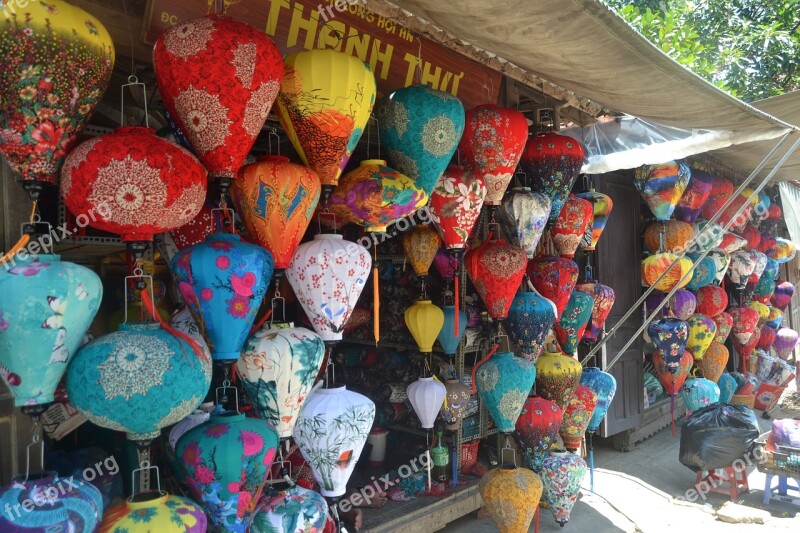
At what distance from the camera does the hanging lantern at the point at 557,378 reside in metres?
3.00

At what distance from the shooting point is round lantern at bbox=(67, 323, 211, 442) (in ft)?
4.05

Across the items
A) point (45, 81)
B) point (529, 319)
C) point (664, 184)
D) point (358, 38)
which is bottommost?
point (529, 319)

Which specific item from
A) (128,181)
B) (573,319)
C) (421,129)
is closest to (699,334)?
(573,319)


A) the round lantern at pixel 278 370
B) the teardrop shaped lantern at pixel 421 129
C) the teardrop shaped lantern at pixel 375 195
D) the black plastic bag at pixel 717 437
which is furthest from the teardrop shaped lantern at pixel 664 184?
the round lantern at pixel 278 370

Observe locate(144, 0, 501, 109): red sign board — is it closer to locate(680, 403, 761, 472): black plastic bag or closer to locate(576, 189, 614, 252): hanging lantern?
locate(576, 189, 614, 252): hanging lantern

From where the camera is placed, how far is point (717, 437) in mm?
4117

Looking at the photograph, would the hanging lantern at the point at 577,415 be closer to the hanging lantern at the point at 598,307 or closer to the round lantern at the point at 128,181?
the hanging lantern at the point at 598,307

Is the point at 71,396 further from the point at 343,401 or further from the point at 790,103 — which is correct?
the point at 790,103

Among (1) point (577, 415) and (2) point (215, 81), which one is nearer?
(2) point (215, 81)

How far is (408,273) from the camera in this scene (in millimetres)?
3295

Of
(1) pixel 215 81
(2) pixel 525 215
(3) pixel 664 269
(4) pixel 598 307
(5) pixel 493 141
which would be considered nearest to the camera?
(1) pixel 215 81

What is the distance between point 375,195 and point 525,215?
1011 millimetres

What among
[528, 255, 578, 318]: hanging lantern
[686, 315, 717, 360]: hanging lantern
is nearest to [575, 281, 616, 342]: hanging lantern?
[528, 255, 578, 318]: hanging lantern

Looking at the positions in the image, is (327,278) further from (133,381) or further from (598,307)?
(598,307)
